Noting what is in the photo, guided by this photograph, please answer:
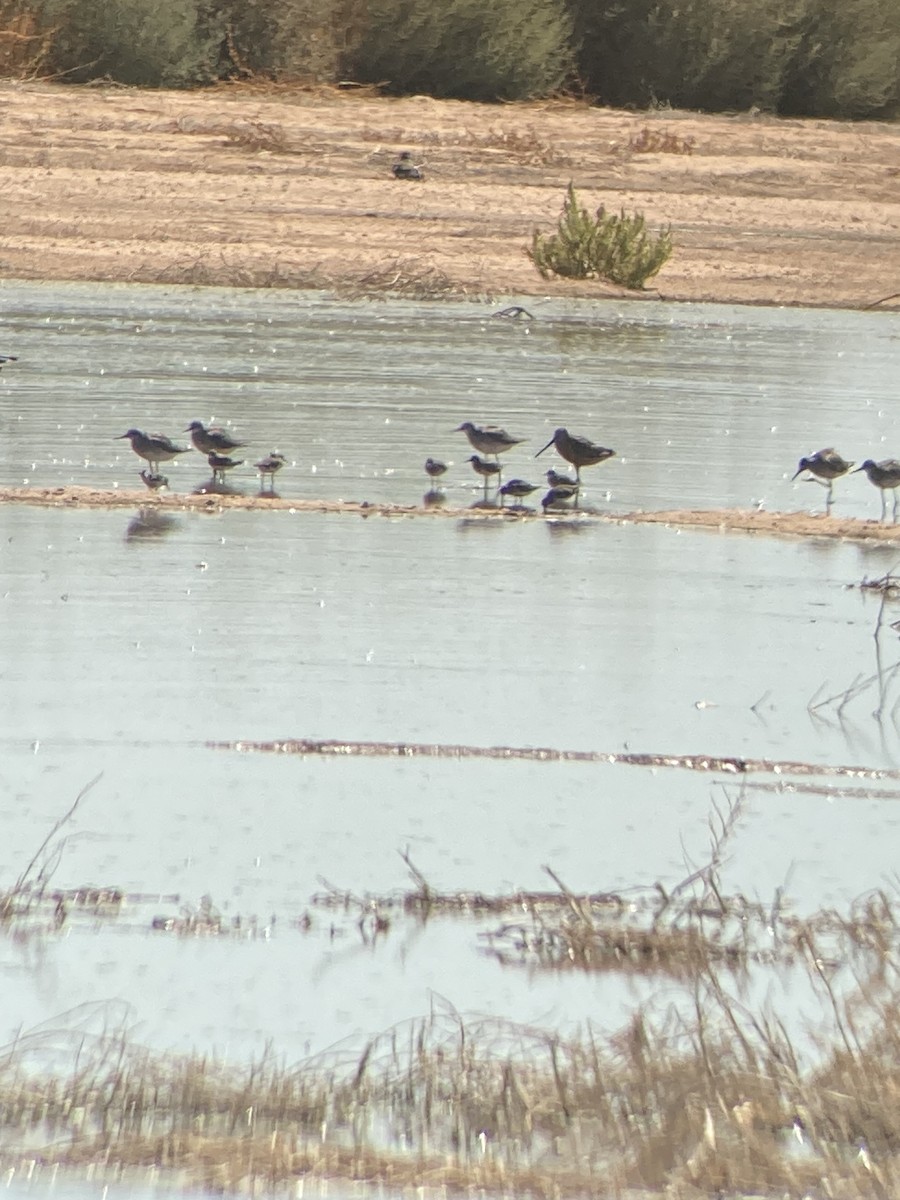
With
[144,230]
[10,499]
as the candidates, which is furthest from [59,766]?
[144,230]

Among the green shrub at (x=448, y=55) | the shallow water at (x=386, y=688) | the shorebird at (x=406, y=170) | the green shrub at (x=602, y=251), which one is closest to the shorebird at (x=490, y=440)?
the shallow water at (x=386, y=688)

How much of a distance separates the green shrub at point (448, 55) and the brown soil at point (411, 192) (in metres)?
0.87

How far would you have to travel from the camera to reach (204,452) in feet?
49.2

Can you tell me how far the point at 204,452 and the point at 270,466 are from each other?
0.87 metres

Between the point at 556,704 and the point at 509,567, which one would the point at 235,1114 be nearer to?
the point at 556,704

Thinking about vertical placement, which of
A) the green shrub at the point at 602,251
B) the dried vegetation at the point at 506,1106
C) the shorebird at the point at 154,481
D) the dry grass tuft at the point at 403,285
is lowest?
the dry grass tuft at the point at 403,285

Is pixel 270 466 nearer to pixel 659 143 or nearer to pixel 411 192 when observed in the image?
pixel 411 192

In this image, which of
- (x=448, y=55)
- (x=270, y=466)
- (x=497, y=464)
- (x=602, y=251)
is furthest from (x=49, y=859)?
(x=448, y=55)

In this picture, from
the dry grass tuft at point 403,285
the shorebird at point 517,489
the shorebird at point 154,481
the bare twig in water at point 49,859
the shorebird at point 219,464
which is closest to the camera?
the bare twig in water at point 49,859

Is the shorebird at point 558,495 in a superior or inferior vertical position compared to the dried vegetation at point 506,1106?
inferior

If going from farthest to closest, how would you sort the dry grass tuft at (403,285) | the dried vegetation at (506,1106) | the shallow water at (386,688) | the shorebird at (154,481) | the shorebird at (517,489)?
the dry grass tuft at (403,285), the shorebird at (517,489), the shorebird at (154,481), the shallow water at (386,688), the dried vegetation at (506,1106)

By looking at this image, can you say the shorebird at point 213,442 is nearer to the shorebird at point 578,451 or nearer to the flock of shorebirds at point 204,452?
the flock of shorebirds at point 204,452

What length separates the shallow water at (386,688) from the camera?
649cm

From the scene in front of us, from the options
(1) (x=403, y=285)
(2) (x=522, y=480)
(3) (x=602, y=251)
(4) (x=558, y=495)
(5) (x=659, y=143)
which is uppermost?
(5) (x=659, y=143)
